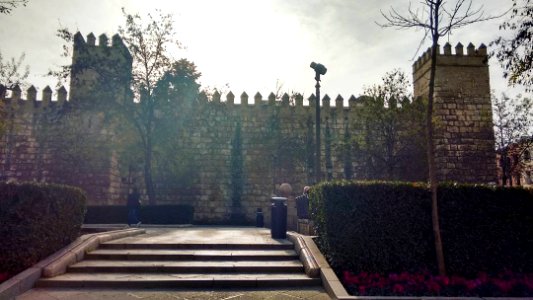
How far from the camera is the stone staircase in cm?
581

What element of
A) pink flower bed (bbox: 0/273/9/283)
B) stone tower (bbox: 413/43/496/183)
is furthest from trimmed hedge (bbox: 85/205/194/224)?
stone tower (bbox: 413/43/496/183)

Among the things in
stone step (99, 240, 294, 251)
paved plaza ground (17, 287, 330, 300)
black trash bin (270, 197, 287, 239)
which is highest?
black trash bin (270, 197, 287, 239)

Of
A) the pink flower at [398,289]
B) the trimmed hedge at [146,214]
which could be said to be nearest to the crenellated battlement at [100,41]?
the trimmed hedge at [146,214]

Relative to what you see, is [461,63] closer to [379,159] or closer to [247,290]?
[379,159]

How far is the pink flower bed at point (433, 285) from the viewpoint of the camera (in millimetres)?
5516

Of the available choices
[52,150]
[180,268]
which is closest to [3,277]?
[180,268]

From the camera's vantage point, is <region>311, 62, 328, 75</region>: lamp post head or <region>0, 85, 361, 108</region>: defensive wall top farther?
<region>0, 85, 361, 108</region>: defensive wall top

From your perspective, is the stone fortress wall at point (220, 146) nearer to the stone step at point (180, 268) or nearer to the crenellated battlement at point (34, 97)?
the crenellated battlement at point (34, 97)

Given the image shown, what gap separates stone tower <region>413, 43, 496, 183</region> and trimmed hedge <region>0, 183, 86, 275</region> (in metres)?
17.8

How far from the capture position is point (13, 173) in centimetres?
1948

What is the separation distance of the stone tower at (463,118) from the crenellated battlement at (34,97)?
65.2 feet

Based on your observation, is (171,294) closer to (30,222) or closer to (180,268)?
(180,268)

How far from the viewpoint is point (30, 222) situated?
612 centimetres

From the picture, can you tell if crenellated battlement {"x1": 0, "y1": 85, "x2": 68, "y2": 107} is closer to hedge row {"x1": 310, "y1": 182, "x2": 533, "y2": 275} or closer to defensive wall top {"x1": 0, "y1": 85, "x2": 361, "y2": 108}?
defensive wall top {"x1": 0, "y1": 85, "x2": 361, "y2": 108}
